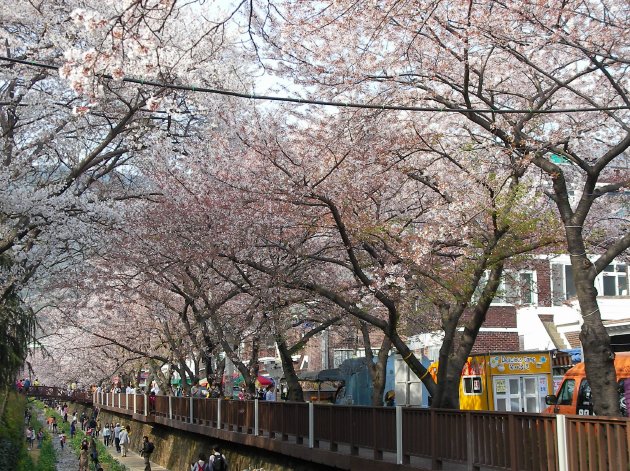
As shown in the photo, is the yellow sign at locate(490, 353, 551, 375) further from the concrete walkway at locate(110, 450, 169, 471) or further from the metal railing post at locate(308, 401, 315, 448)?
the concrete walkway at locate(110, 450, 169, 471)

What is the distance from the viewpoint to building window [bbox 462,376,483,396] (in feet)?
66.7

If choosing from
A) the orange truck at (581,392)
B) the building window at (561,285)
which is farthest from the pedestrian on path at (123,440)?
the orange truck at (581,392)

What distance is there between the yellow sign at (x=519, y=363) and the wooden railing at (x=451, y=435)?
4.80 m

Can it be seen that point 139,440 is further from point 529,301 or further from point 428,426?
point 428,426

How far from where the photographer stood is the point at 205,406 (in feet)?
96.3

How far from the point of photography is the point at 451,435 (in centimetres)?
1241

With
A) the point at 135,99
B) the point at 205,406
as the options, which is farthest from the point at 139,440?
the point at 135,99

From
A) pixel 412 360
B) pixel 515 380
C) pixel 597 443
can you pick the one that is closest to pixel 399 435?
pixel 412 360

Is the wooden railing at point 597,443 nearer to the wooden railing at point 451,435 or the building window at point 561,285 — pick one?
the wooden railing at point 451,435

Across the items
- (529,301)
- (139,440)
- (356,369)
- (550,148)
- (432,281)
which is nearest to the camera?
(550,148)

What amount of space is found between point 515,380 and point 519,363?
44cm

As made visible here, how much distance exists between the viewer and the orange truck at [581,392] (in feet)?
47.5

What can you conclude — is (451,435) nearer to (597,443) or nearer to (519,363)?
(597,443)

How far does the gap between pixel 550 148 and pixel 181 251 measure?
392 inches
